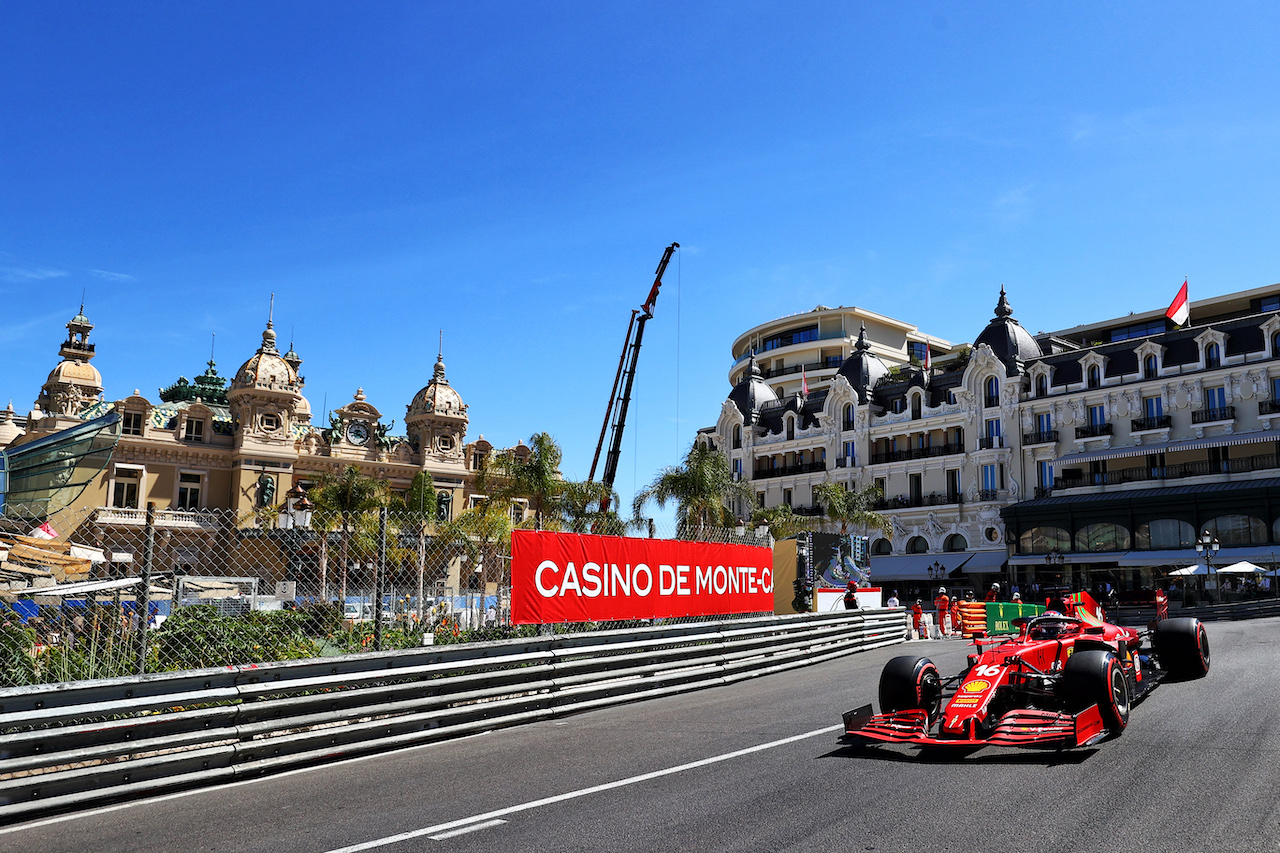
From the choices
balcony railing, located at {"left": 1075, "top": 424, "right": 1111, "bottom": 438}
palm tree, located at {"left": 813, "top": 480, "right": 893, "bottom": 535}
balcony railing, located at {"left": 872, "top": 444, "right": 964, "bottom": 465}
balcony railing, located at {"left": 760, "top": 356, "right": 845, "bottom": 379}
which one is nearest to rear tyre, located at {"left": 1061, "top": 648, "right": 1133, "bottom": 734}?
palm tree, located at {"left": 813, "top": 480, "right": 893, "bottom": 535}

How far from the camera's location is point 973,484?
5412 centimetres

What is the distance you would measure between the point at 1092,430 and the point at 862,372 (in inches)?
647

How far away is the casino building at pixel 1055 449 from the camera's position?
147 feet

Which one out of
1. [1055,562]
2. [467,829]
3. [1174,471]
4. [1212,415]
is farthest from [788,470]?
[467,829]

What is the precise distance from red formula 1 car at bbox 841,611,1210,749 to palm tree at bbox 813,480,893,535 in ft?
139

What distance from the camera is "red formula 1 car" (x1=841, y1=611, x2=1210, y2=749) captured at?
8195mm

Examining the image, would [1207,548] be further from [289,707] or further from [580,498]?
[289,707]

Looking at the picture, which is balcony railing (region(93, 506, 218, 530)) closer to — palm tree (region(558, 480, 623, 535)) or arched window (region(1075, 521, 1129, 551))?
palm tree (region(558, 480, 623, 535))

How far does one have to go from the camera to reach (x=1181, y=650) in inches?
496

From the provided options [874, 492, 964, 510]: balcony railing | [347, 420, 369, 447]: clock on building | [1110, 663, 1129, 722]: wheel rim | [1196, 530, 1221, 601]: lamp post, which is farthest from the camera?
[347, 420, 369, 447]: clock on building

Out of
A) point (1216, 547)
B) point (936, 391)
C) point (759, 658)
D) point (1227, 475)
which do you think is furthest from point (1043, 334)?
point (759, 658)

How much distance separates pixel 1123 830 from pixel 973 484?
50.9 meters

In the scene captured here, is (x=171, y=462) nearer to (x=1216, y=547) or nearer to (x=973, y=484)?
(x=973, y=484)

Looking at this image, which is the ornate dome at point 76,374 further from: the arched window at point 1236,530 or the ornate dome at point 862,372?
the arched window at point 1236,530
